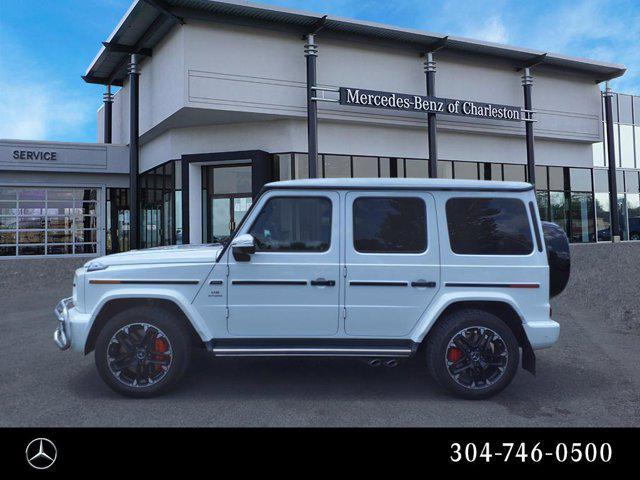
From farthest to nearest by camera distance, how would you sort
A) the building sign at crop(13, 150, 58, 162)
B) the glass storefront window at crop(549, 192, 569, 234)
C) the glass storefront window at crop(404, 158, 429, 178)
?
the glass storefront window at crop(549, 192, 569, 234)
the building sign at crop(13, 150, 58, 162)
the glass storefront window at crop(404, 158, 429, 178)

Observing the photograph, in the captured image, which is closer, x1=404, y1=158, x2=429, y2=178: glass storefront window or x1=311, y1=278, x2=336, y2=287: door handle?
x1=311, y1=278, x2=336, y2=287: door handle

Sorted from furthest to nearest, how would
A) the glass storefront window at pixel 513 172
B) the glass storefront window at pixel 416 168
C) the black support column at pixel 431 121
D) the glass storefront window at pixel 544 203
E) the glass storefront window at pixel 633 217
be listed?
the glass storefront window at pixel 633 217
the glass storefront window at pixel 544 203
the glass storefront window at pixel 513 172
the glass storefront window at pixel 416 168
the black support column at pixel 431 121

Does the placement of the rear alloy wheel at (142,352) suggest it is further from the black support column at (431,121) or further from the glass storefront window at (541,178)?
the glass storefront window at (541,178)

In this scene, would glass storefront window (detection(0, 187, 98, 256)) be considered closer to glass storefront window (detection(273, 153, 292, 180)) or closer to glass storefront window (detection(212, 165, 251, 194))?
glass storefront window (detection(212, 165, 251, 194))

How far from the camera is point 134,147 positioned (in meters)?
21.3

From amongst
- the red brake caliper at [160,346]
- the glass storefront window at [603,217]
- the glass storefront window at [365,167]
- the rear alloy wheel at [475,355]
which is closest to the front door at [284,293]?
the red brake caliper at [160,346]

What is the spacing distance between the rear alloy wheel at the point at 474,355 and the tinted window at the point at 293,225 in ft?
4.51

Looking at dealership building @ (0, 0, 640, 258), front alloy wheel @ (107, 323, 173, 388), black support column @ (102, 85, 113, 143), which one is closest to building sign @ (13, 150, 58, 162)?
dealership building @ (0, 0, 640, 258)

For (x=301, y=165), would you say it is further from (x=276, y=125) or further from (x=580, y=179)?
(x=580, y=179)

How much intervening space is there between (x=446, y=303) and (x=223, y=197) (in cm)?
1608

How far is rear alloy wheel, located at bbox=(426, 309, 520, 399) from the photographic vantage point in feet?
14.8

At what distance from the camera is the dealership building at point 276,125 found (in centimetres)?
1772

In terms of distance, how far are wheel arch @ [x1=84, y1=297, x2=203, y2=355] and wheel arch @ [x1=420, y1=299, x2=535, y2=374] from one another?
2.23m
